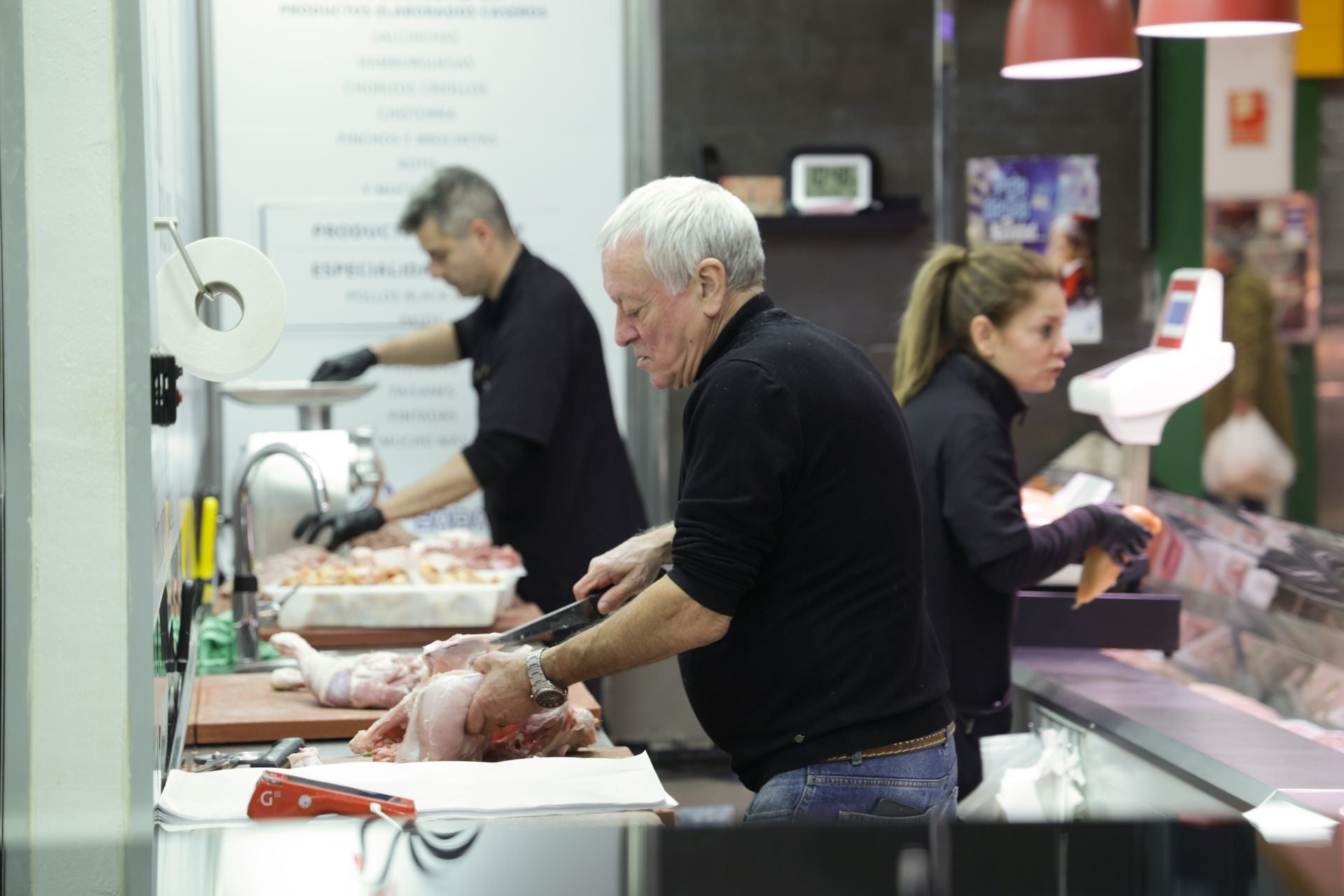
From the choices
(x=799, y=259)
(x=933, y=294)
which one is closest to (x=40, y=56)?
(x=933, y=294)

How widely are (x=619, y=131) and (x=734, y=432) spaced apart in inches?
146

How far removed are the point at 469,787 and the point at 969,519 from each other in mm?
1290

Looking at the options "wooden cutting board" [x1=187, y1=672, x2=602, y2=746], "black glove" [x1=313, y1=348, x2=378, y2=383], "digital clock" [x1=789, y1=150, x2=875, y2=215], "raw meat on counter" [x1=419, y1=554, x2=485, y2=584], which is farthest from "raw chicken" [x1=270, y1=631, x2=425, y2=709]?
"digital clock" [x1=789, y1=150, x2=875, y2=215]

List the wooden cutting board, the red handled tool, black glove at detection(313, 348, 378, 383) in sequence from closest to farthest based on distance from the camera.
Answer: the red handled tool → the wooden cutting board → black glove at detection(313, 348, 378, 383)

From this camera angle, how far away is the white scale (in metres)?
3.55

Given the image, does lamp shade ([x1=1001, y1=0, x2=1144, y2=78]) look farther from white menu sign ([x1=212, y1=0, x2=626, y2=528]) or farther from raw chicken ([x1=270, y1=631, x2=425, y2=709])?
raw chicken ([x1=270, y1=631, x2=425, y2=709])

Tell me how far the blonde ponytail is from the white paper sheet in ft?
4.36

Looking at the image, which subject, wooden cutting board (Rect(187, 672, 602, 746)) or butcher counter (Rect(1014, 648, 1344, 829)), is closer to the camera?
wooden cutting board (Rect(187, 672, 602, 746))

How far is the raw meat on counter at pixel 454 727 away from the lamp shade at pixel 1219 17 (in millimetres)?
2066

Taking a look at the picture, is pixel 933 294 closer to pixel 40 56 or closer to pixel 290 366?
pixel 40 56

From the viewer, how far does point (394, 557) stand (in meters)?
3.61

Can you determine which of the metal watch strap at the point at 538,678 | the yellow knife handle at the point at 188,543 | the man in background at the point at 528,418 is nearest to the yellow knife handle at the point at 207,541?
the yellow knife handle at the point at 188,543

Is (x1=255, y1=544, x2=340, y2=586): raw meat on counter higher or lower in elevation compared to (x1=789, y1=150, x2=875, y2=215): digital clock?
lower

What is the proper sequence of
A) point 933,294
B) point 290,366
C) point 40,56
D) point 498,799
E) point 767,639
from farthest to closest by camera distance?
point 290,366 < point 933,294 < point 767,639 < point 498,799 < point 40,56
